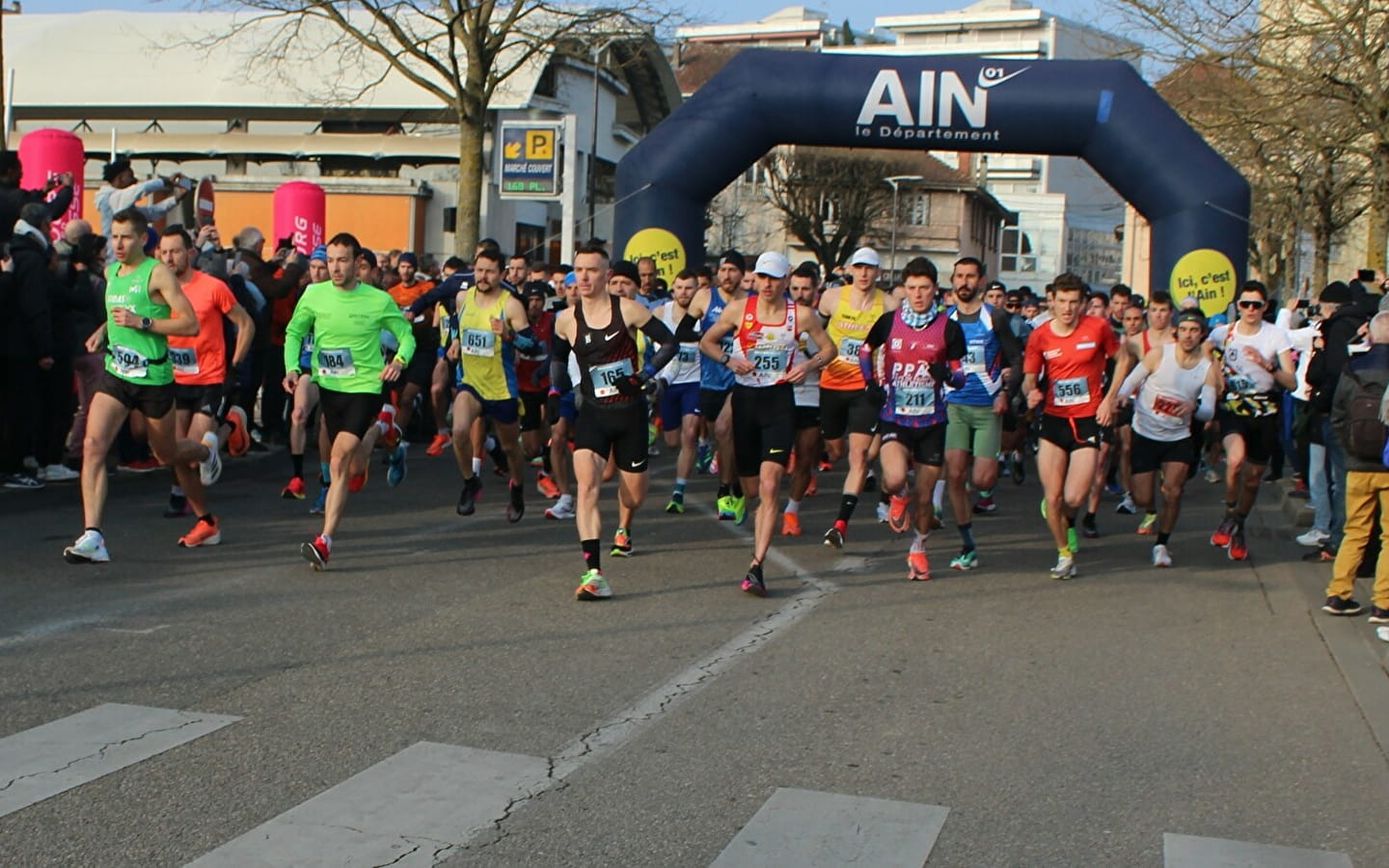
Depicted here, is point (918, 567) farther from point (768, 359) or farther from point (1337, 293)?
point (1337, 293)

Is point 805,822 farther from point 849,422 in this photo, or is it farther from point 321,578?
point 849,422

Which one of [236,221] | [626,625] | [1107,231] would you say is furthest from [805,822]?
[1107,231]

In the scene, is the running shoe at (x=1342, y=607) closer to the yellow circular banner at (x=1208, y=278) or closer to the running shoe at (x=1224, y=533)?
the running shoe at (x=1224, y=533)

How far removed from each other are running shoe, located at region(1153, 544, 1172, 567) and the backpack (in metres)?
2.02

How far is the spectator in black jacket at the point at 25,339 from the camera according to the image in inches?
452

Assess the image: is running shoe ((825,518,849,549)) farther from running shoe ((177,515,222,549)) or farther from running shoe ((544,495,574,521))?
running shoe ((177,515,222,549))

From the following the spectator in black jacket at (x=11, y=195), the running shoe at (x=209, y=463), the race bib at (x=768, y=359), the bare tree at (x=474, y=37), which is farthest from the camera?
the bare tree at (x=474, y=37)

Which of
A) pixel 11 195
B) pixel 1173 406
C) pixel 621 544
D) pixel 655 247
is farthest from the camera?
pixel 655 247

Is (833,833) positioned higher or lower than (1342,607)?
lower

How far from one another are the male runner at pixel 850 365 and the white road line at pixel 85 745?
659 cm

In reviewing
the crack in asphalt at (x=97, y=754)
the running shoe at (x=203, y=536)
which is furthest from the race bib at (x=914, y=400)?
the crack in asphalt at (x=97, y=754)

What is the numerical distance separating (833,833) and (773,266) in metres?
5.48

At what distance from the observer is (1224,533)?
11.8 meters

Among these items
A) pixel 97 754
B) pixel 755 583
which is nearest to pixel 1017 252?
pixel 755 583
